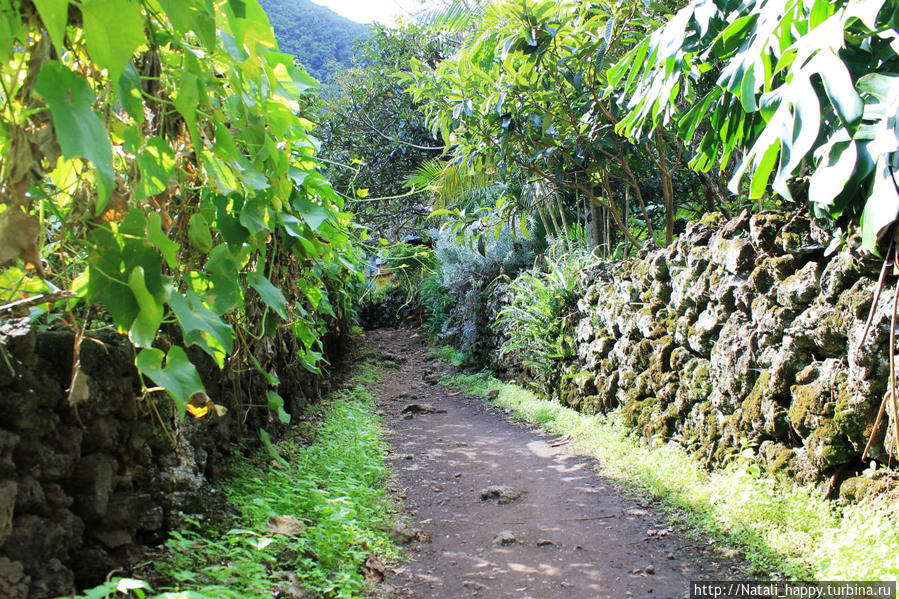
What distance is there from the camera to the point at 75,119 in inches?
33.5

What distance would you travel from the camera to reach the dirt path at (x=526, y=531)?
2.58 meters

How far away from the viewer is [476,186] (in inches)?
333

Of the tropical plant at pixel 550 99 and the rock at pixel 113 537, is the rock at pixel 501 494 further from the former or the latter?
the tropical plant at pixel 550 99

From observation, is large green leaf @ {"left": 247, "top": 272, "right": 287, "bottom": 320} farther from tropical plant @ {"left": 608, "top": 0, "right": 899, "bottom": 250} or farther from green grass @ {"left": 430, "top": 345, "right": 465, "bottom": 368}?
green grass @ {"left": 430, "top": 345, "right": 465, "bottom": 368}

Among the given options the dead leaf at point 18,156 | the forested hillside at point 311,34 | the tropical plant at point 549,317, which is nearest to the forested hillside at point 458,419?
the dead leaf at point 18,156

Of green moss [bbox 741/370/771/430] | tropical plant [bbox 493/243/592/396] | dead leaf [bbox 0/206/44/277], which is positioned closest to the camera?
dead leaf [bbox 0/206/44/277]

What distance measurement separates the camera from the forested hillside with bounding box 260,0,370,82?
77.1 ft

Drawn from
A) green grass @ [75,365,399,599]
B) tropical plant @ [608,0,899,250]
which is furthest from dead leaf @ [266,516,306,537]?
tropical plant @ [608,0,899,250]

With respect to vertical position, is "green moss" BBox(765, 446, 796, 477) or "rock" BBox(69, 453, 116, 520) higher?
"rock" BBox(69, 453, 116, 520)

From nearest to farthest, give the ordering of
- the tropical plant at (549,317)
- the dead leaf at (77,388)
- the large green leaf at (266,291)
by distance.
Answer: the dead leaf at (77,388)
the large green leaf at (266,291)
the tropical plant at (549,317)

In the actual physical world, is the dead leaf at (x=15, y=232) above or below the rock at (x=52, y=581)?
above

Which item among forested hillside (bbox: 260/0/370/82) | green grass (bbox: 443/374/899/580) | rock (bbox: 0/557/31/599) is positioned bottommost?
green grass (bbox: 443/374/899/580)

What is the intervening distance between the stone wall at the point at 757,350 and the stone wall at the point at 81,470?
280cm

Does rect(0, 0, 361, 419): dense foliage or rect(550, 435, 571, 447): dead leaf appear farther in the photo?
rect(550, 435, 571, 447): dead leaf
